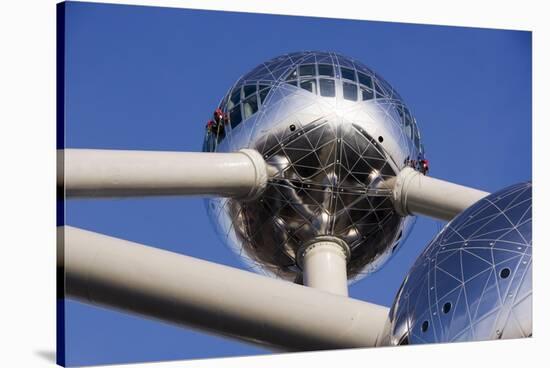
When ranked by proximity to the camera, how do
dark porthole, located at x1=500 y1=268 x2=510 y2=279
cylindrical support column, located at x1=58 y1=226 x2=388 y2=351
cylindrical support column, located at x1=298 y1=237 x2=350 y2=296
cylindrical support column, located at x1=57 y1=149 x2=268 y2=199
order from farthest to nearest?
cylindrical support column, located at x1=298 y1=237 x2=350 y2=296
cylindrical support column, located at x1=57 y1=149 x2=268 y2=199
cylindrical support column, located at x1=58 y1=226 x2=388 y2=351
dark porthole, located at x1=500 y1=268 x2=510 y2=279

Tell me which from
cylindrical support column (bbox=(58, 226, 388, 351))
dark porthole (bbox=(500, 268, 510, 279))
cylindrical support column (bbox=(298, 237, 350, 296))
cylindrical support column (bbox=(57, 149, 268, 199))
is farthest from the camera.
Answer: cylindrical support column (bbox=(298, 237, 350, 296))

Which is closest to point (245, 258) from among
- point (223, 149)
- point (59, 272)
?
point (223, 149)

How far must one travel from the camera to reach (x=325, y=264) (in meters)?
17.2

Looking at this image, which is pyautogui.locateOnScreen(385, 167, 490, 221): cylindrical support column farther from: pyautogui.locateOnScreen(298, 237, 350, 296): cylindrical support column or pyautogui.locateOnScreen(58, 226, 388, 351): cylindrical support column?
pyautogui.locateOnScreen(58, 226, 388, 351): cylindrical support column

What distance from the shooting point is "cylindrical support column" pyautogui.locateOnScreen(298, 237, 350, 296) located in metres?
16.9

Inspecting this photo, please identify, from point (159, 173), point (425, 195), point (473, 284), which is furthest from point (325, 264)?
point (473, 284)

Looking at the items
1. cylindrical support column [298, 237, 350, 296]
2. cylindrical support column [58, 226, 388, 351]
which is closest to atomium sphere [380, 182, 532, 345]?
cylindrical support column [58, 226, 388, 351]

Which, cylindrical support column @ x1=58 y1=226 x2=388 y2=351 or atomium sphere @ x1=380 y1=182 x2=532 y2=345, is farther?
cylindrical support column @ x1=58 y1=226 x2=388 y2=351

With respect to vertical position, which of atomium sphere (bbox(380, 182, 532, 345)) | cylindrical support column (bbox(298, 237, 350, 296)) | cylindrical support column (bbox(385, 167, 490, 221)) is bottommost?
atomium sphere (bbox(380, 182, 532, 345))

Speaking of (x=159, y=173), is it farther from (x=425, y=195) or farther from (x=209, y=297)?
(x=425, y=195)

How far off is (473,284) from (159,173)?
4.07 meters

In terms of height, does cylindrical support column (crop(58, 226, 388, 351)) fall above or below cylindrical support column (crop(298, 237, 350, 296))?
below

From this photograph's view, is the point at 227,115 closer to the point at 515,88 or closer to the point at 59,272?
the point at 515,88

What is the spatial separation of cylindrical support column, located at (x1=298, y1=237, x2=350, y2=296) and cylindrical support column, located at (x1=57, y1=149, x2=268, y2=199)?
1.05 m
